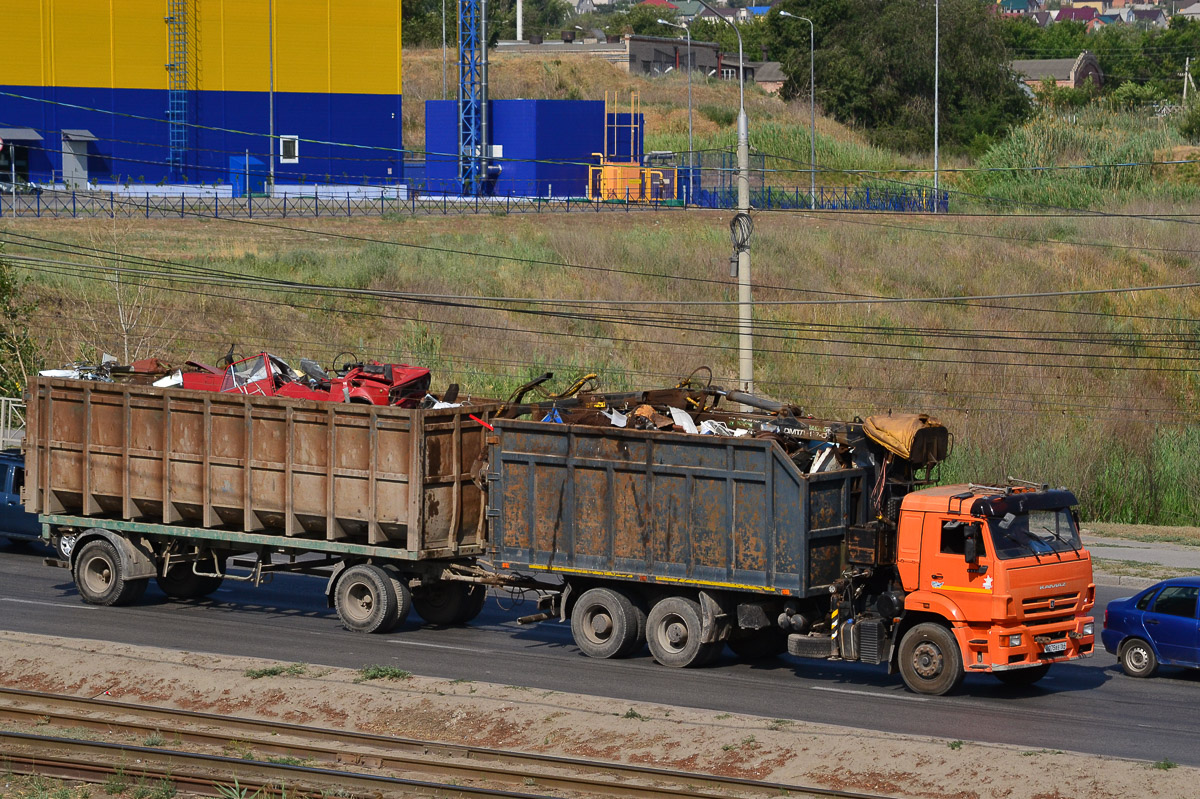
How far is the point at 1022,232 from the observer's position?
58.0 meters

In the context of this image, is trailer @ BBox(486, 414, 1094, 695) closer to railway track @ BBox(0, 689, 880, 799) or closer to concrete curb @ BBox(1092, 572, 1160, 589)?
railway track @ BBox(0, 689, 880, 799)

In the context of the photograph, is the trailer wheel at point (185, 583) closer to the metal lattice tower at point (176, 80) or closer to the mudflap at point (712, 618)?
the mudflap at point (712, 618)

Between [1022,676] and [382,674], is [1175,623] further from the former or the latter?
[382,674]

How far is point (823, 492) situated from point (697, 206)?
4713 centimetres

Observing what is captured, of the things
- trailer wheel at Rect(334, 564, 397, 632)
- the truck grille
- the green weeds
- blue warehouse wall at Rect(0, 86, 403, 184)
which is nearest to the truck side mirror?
the truck grille

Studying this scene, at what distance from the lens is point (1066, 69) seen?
134875mm

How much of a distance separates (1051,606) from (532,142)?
56.5 meters

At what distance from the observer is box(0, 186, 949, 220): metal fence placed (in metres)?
53.9

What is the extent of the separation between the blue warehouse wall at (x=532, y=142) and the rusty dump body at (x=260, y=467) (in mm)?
48796

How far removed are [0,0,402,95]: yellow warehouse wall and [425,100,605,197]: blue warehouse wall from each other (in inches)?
136

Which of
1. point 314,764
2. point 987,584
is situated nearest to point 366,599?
point 314,764

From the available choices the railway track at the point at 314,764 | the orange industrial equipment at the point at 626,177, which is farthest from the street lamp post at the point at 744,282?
the orange industrial equipment at the point at 626,177

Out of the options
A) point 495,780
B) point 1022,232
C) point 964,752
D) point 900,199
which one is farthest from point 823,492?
point 900,199

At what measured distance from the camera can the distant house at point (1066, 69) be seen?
13200cm
